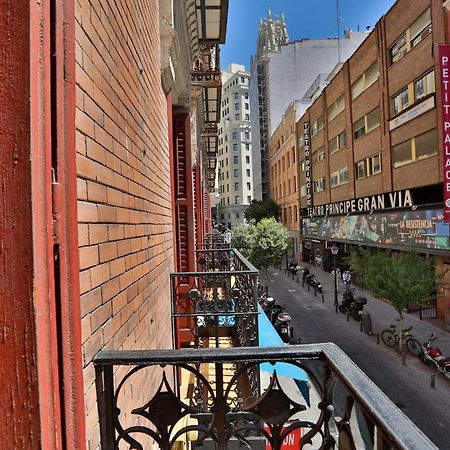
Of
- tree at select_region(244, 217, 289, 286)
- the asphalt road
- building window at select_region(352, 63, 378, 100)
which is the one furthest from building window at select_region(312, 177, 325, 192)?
the asphalt road

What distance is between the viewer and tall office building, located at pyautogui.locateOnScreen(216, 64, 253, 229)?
81.0 metres

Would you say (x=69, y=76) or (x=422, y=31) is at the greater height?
(x=422, y=31)

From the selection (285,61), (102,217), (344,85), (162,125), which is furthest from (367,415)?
(285,61)

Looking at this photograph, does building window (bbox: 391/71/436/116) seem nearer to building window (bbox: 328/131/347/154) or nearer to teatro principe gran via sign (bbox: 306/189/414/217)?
teatro principe gran via sign (bbox: 306/189/414/217)

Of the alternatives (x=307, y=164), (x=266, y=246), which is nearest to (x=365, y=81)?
(x=266, y=246)

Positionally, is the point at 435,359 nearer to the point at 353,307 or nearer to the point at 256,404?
the point at 353,307

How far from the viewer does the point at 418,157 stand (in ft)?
61.9

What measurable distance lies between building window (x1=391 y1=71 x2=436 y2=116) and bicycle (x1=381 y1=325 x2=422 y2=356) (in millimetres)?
9959

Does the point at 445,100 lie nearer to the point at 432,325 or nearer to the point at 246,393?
the point at 432,325

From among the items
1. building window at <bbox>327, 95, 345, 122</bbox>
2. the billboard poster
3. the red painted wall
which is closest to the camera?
the red painted wall

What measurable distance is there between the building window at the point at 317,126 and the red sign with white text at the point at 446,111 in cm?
1865

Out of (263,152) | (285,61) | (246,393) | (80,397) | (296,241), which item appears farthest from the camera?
(263,152)

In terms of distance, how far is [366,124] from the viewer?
81.6 feet

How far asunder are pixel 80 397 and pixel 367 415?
1023 mm
